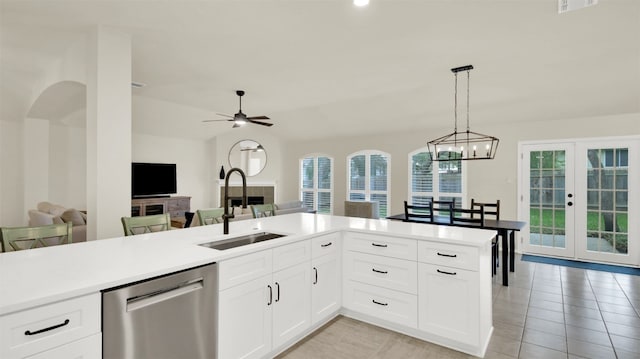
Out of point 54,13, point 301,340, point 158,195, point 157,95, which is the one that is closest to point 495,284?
point 301,340

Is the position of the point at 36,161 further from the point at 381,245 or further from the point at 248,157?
the point at 381,245

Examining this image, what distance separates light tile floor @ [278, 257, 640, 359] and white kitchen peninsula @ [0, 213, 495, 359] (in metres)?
0.12

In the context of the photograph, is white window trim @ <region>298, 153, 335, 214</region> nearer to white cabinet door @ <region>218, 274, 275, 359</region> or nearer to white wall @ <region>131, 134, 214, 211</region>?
white wall @ <region>131, 134, 214, 211</region>

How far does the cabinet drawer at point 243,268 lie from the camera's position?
6.07 feet

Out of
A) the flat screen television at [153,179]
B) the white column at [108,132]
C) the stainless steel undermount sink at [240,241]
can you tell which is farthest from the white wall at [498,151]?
the white column at [108,132]

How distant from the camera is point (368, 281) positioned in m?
2.78

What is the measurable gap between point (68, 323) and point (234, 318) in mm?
872

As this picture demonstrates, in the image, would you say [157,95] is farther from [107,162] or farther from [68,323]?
[68,323]

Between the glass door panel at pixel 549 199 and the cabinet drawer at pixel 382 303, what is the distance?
163 inches

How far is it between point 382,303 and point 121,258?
204 centimetres

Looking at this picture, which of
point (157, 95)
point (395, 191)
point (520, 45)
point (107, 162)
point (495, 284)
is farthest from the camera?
point (395, 191)

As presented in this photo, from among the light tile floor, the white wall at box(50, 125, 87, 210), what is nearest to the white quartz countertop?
the light tile floor

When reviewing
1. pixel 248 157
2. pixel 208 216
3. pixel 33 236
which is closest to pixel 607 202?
pixel 208 216

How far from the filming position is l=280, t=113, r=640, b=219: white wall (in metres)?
4.93
